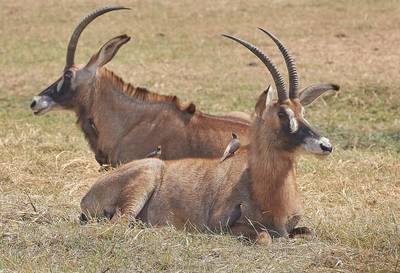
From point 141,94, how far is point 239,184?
343 cm

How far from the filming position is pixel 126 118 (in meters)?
11.3

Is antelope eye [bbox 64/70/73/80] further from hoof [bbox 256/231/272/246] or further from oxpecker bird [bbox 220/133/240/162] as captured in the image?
hoof [bbox 256/231/272/246]

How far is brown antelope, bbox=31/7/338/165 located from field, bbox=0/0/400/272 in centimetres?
43

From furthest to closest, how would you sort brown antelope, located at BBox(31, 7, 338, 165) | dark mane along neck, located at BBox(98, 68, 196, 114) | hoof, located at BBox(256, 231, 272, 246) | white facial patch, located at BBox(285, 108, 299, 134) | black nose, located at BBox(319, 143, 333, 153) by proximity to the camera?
dark mane along neck, located at BBox(98, 68, 196, 114) → brown antelope, located at BBox(31, 7, 338, 165) → white facial patch, located at BBox(285, 108, 299, 134) → black nose, located at BBox(319, 143, 333, 153) → hoof, located at BBox(256, 231, 272, 246)

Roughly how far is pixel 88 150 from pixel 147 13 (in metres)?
13.8

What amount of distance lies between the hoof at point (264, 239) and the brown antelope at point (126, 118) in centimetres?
226

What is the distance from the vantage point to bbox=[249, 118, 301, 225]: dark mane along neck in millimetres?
8094

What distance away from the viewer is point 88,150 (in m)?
12.2

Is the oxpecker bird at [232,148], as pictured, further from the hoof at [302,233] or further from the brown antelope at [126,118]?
the hoof at [302,233]

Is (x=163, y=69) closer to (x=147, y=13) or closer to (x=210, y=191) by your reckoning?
(x=147, y=13)

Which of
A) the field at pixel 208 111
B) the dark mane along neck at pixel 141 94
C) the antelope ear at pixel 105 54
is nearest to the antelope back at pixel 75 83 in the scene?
the antelope ear at pixel 105 54

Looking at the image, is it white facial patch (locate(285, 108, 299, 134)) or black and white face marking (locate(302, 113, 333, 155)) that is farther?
white facial patch (locate(285, 108, 299, 134))

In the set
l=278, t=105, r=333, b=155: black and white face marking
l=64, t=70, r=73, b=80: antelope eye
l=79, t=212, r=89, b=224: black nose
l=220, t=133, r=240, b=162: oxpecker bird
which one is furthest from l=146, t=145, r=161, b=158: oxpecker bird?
l=278, t=105, r=333, b=155: black and white face marking

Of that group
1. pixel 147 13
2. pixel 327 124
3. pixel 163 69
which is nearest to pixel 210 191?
pixel 327 124
